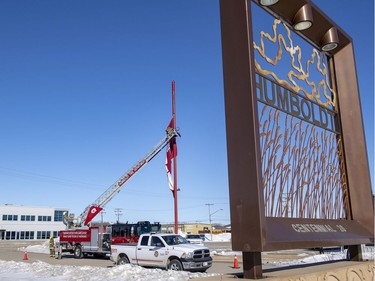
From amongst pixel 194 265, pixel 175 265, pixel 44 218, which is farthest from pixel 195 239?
pixel 44 218

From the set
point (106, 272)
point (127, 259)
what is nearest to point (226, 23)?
point (106, 272)

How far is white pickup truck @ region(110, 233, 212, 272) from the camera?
16.7 meters

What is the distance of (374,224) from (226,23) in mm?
4022

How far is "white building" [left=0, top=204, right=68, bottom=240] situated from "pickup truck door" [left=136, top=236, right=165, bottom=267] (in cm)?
7236

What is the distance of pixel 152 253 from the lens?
58.0 feet

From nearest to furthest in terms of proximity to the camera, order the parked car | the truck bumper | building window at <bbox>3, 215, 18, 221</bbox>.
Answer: the truck bumper, the parked car, building window at <bbox>3, 215, 18, 221</bbox>

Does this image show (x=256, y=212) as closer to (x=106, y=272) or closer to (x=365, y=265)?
(x=365, y=265)

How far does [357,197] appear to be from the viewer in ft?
21.9

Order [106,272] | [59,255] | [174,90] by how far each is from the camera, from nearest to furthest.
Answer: [106,272] < [59,255] < [174,90]

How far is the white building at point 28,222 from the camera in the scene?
81938mm

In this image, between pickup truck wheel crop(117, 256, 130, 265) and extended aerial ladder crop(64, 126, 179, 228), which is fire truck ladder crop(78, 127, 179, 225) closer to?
extended aerial ladder crop(64, 126, 179, 228)

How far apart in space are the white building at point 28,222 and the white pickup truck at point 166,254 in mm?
71879

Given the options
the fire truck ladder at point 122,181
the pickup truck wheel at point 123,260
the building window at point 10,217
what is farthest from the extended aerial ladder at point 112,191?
the building window at point 10,217

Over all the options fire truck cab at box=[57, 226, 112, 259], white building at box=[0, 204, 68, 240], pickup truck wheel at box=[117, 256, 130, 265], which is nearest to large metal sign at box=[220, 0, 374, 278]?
pickup truck wheel at box=[117, 256, 130, 265]
